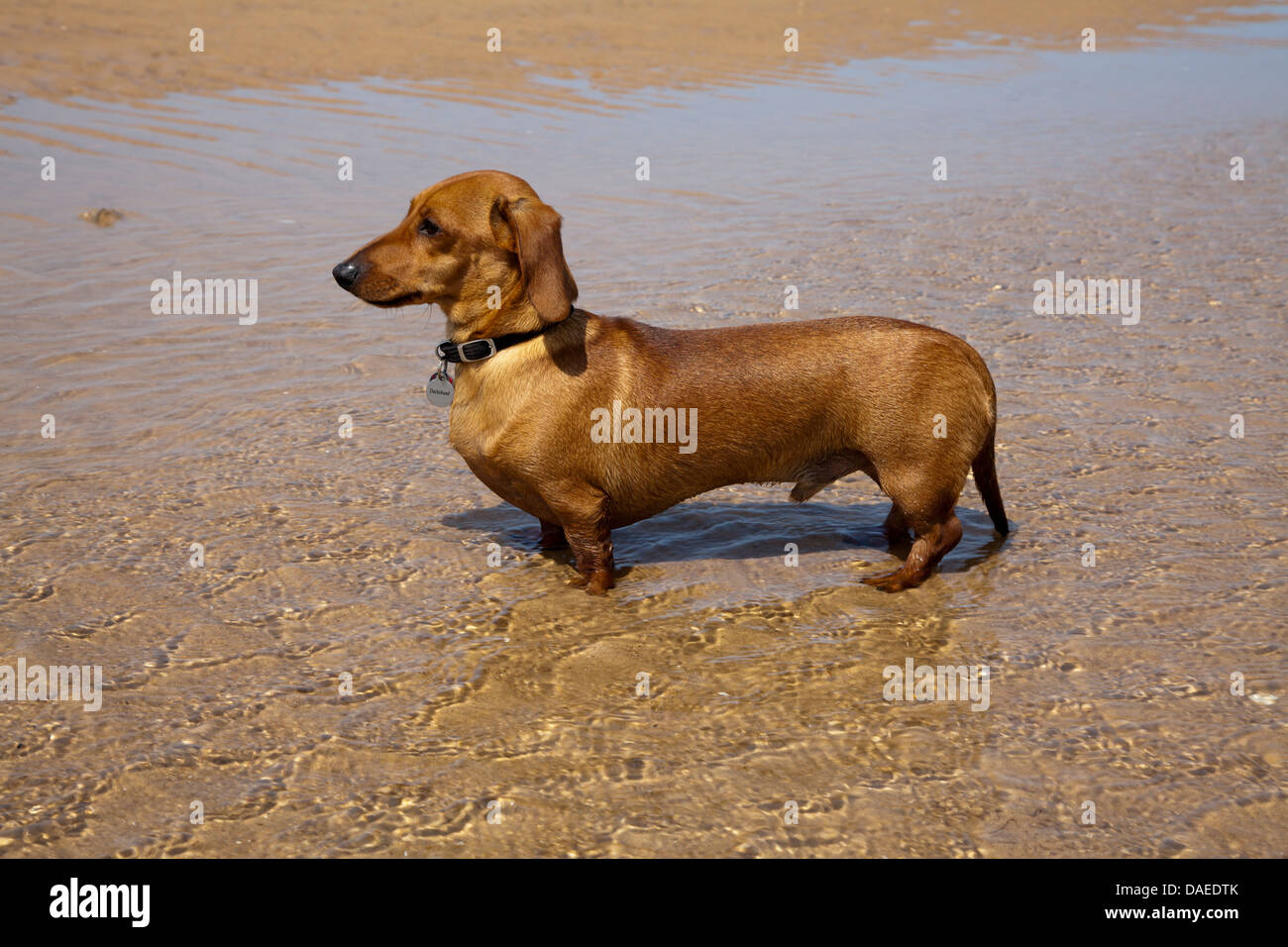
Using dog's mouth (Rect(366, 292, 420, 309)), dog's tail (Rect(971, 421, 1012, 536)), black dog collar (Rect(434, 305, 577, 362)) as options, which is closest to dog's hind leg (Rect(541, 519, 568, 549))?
black dog collar (Rect(434, 305, 577, 362))

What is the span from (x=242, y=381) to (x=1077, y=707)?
5323mm

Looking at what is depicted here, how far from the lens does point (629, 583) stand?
18.5ft

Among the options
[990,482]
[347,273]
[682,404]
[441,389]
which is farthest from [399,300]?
[990,482]

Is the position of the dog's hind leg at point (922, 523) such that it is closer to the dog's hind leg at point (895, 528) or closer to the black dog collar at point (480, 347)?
the dog's hind leg at point (895, 528)

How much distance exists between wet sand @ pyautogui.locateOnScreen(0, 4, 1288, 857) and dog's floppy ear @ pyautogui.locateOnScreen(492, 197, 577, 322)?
1.31m

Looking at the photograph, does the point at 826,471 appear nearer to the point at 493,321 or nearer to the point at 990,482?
the point at 990,482

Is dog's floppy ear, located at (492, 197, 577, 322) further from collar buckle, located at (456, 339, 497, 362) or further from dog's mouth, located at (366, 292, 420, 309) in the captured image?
dog's mouth, located at (366, 292, 420, 309)

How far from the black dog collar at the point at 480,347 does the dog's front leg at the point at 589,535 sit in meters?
0.65

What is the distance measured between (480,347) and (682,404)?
2.81 feet

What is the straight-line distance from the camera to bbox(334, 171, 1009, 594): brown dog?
5195mm
